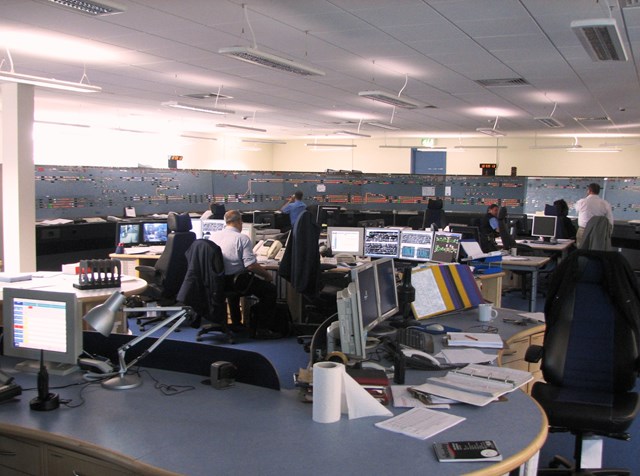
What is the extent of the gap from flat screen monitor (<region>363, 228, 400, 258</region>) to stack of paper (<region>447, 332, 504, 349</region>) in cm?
303

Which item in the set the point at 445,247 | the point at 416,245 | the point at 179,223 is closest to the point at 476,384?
the point at 445,247

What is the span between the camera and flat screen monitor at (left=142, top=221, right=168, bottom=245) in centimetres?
782

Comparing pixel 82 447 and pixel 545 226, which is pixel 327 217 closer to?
pixel 545 226

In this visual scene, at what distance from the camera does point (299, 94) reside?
895 cm

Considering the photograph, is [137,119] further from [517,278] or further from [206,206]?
[517,278]

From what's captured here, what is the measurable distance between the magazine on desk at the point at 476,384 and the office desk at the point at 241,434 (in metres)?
0.04

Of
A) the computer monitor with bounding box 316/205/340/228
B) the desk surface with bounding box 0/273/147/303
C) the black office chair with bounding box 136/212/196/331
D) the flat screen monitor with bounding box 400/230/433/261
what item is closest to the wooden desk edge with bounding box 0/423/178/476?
the desk surface with bounding box 0/273/147/303

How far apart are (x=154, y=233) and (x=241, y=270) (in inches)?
92.2

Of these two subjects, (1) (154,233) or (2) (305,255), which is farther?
(1) (154,233)

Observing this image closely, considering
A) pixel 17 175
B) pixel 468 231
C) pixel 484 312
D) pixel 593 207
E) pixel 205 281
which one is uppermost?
pixel 17 175

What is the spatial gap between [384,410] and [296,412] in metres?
0.33

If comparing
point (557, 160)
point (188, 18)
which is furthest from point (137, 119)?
point (557, 160)

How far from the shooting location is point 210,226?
7.70 meters

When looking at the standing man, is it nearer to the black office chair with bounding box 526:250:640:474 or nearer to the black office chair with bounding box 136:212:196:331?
the black office chair with bounding box 136:212:196:331
